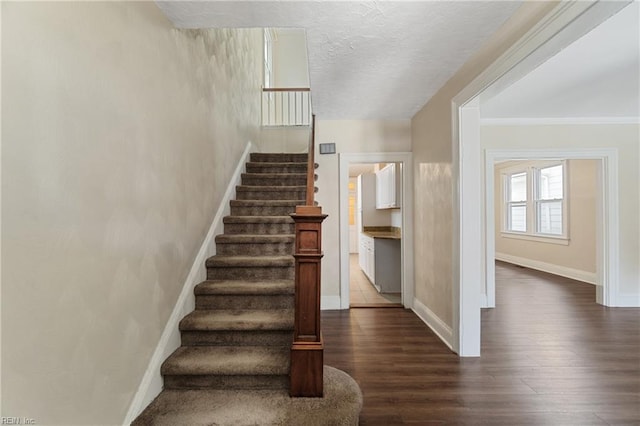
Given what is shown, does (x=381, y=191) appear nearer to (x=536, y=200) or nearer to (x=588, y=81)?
(x=588, y=81)

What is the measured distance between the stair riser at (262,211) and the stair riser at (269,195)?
9.9 inches

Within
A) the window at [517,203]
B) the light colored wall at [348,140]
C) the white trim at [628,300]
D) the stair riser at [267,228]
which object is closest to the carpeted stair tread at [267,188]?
the light colored wall at [348,140]

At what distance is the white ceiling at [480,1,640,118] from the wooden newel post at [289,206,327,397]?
Result: 7.50 feet

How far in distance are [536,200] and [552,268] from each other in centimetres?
148

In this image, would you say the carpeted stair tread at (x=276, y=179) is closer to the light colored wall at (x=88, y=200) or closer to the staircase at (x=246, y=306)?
the staircase at (x=246, y=306)

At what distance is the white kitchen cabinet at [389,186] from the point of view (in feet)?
15.3

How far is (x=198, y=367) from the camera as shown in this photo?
1.85m

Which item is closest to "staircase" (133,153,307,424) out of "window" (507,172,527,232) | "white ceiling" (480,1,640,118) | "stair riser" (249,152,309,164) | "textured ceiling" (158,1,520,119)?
"stair riser" (249,152,309,164)

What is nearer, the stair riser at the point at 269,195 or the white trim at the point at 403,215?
the stair riser at the point at 269,195

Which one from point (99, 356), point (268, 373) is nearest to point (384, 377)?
point (268, 373)

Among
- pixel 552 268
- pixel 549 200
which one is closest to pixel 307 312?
pixel 552 268

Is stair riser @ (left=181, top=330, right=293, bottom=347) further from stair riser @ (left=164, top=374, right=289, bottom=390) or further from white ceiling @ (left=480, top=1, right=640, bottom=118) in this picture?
white ceiling @ (left=480, top=1, right=640, bottom=118)

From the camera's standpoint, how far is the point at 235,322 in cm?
212

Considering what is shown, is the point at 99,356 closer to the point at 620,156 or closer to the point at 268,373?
the point at 268,373
